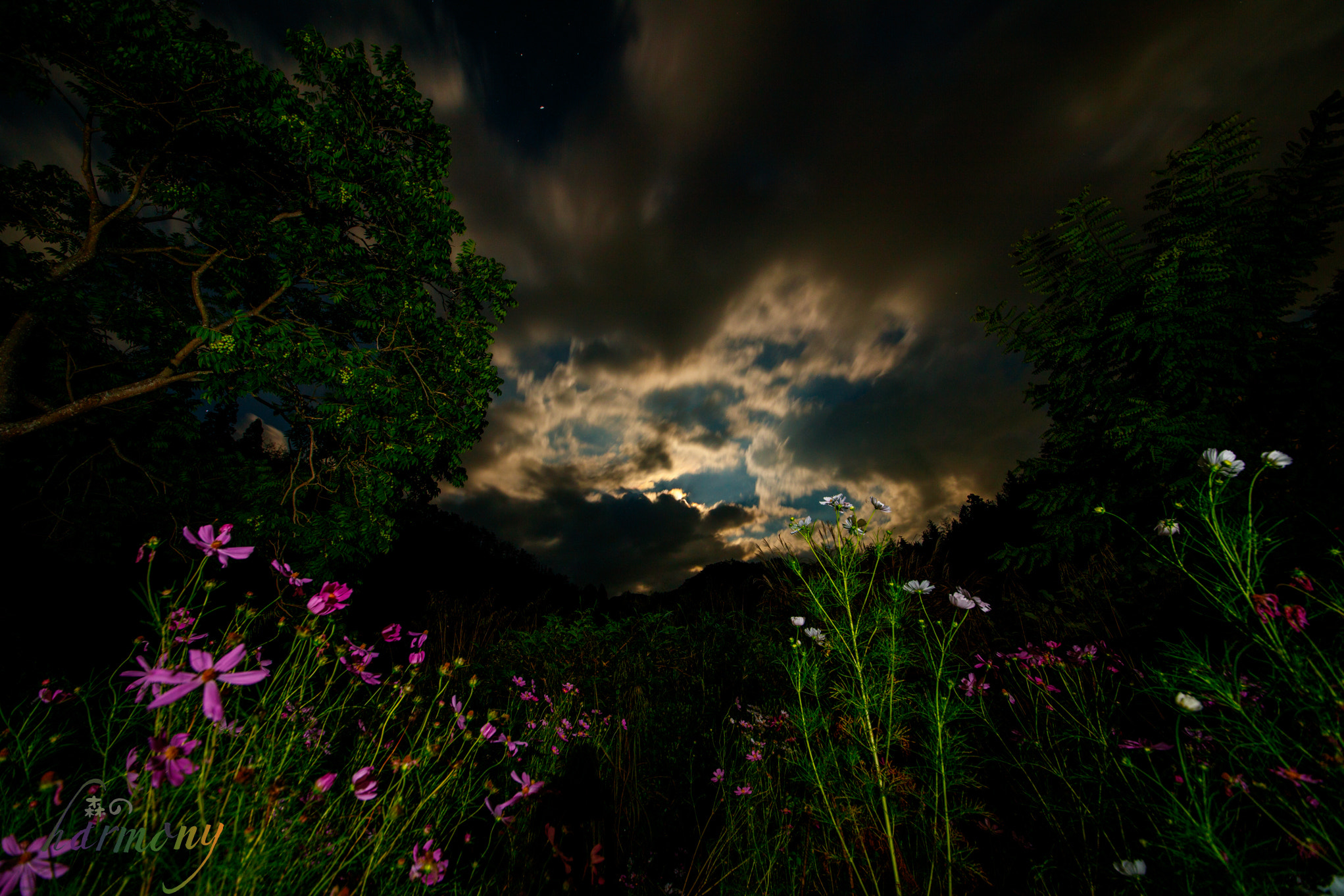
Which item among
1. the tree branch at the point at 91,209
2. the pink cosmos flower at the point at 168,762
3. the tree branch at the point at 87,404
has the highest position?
the tree branch at the point at 91,209

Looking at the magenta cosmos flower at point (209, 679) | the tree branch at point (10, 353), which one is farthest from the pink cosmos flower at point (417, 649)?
the tree branch at point (10, 353)

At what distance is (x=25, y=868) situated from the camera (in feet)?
2.90

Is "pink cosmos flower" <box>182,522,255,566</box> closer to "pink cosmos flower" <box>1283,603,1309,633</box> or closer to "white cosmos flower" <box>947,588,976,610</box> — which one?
"white cosmos flower" <box>947,588,976,610</box>

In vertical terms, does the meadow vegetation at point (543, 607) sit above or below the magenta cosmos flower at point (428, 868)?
above

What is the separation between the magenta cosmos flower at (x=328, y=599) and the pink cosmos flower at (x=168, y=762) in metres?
0.43

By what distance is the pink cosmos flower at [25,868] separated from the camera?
2.80ft

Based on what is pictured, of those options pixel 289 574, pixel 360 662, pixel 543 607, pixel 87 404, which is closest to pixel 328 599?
pixel 289 574

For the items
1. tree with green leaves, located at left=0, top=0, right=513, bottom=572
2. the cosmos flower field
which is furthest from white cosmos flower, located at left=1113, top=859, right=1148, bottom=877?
tree with green leaves, located at left=0, top=0, right=513, bottom=572

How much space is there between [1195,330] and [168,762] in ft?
23.0

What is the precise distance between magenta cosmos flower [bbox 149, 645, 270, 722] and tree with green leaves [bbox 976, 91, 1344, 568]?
5.56m

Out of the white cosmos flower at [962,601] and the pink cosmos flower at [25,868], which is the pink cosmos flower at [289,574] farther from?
the white cosmos flower at [962,601]

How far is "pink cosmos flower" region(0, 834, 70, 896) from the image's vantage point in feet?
2.80

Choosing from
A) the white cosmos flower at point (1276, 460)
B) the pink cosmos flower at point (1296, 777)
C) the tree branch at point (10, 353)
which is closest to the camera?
the pink cosmos flower at point (1296, 777)

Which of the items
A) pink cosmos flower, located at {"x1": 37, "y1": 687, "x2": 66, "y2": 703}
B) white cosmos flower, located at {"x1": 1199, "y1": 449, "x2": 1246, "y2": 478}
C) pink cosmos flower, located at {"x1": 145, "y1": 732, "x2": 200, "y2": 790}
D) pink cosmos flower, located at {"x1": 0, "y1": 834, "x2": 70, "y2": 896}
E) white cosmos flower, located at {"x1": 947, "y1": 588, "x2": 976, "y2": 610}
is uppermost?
white cosmos flower, located at {"x1": 1199, "y1": 449, "x2": 1246, "y2": 478}
